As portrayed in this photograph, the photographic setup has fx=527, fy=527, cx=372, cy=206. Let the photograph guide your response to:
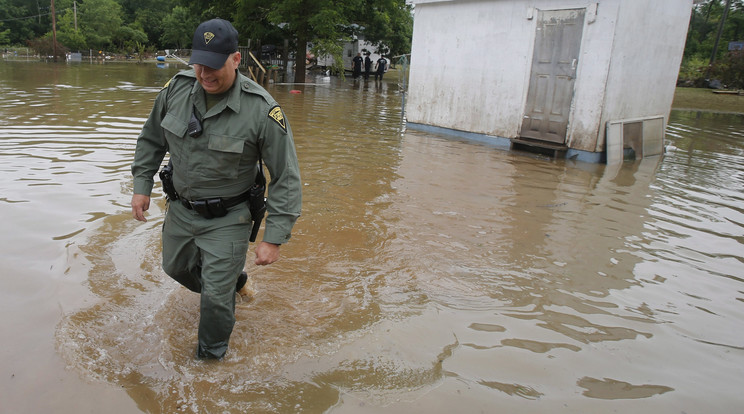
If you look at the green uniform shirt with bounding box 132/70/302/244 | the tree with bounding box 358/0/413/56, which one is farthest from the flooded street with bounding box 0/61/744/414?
the tree with bounding box 358/0/413/56

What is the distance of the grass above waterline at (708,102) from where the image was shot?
820 inches

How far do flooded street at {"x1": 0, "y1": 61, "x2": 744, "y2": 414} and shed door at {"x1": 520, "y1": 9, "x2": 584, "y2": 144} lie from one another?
235 cm

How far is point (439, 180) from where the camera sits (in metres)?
7.64

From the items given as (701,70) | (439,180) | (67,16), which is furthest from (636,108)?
(67,16)

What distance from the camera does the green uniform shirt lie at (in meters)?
2.75

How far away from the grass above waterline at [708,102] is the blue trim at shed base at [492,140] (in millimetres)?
13996

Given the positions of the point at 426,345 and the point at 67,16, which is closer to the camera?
the point at 426,345

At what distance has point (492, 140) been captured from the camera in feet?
36.0

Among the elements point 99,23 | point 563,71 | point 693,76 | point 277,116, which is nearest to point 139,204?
point 277,116

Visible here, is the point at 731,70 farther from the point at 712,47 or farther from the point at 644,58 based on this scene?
the point at 644,58

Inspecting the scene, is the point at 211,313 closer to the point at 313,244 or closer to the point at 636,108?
the point at 313,244

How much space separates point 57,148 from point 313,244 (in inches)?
211

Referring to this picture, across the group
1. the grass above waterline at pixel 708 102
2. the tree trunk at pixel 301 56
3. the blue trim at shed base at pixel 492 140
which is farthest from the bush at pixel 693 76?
the blue trim at shed base at pixel 492 140

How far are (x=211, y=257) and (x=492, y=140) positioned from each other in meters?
8.99
